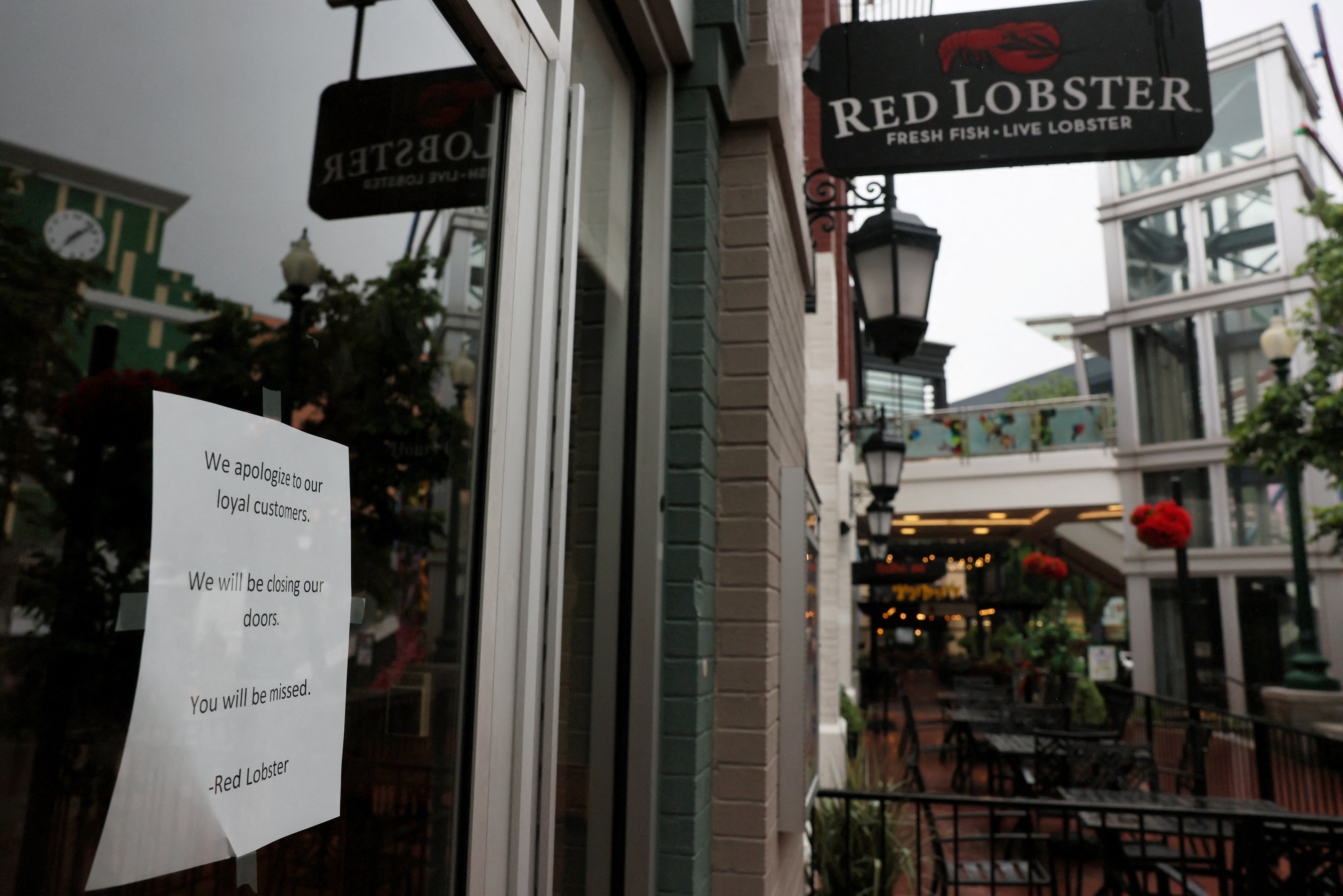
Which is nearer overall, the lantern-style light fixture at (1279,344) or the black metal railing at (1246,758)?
the black metal railing at (1246,758)

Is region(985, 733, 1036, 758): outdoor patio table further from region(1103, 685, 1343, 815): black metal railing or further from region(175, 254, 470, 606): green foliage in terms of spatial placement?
region(175, 254, 470, 606): green foliage

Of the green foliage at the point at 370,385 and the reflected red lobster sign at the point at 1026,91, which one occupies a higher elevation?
the reflected red lobster sign at the point at 1026,91

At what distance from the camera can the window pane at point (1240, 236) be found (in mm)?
19156

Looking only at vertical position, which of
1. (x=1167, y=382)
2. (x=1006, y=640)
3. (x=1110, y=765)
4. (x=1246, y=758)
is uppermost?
(x=1167, y=382)

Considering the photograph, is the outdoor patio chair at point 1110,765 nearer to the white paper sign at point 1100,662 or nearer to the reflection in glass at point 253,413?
the reflection in glass at point 253,413

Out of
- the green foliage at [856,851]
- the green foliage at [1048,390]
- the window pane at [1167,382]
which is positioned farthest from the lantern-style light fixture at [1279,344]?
the green foliage at [1048,390]

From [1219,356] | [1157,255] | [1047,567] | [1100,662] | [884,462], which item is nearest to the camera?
[884,462]

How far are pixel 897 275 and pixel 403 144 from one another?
3396 mm

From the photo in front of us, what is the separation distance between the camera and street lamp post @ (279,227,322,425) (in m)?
1.00

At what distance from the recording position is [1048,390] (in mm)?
45719

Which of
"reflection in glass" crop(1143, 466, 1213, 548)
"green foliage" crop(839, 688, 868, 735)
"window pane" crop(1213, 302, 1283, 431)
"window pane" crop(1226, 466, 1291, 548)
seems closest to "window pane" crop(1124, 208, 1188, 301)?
"window pane" crop(1213, 302, 1283, 431)

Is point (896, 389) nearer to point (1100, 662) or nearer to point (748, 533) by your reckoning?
point (1100, 662)

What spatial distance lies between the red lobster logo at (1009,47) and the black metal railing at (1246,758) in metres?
5.27

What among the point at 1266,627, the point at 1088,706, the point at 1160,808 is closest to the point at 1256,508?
the point at 1266,627
